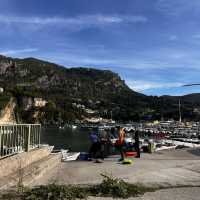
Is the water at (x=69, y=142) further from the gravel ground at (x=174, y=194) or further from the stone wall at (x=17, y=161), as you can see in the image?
the gravel ground at (x=174, y=194)

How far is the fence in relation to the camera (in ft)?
41.5

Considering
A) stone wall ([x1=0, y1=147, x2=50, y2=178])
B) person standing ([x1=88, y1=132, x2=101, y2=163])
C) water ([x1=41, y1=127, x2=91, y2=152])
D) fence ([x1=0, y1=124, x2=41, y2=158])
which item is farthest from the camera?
water ([x1=41, y1=127, x2=91, y2=152])

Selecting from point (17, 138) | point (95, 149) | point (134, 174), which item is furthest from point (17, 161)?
point (95, 149)

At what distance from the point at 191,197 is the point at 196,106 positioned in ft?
632

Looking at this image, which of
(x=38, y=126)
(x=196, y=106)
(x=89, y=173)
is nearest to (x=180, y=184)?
(x=89, y=173)

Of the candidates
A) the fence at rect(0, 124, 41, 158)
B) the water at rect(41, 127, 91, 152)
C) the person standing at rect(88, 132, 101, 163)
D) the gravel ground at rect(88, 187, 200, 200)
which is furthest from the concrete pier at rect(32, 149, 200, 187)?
the water at rect(41, 127, 91, 152)

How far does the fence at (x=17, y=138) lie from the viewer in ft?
41.5

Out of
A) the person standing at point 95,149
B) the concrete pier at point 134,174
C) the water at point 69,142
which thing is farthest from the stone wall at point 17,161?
the water at point 69,142

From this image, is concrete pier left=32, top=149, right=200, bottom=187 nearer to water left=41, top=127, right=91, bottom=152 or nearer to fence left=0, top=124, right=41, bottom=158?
fence left=0, top=124, right=41, bottom=158

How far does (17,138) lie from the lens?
46.9 ft

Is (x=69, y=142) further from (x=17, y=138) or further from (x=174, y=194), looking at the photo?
(x=174, y=194)

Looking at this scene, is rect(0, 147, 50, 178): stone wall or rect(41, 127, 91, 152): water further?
rect(41, 127, 91, 152): water

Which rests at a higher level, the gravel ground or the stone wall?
the stone wall

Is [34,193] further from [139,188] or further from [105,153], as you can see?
[105,153]
